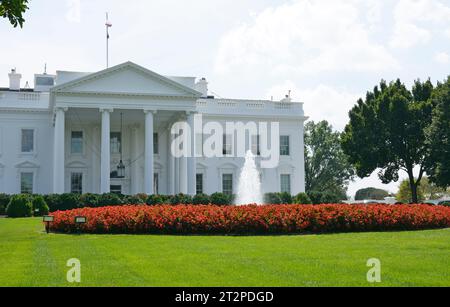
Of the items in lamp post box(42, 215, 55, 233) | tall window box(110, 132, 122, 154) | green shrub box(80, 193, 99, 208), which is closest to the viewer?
lamp post box(42, 215, 55, 233)

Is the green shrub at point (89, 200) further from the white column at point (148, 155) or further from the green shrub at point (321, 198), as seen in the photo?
A: the green shrub at point (321, 198)

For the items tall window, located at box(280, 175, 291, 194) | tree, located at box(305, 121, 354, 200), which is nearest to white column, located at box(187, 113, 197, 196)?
tall window, located at box(280, 175, 291, 194)

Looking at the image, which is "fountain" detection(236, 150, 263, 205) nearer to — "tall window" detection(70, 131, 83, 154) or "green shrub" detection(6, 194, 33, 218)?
"tall window" detection(70, 131, 83, 154)

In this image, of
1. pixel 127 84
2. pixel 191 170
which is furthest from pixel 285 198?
pixel 127 84

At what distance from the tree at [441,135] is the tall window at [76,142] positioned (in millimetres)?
25214

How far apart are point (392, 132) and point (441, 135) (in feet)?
19.6

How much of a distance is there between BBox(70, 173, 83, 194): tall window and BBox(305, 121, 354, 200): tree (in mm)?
39015

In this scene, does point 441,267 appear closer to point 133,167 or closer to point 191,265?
point 191,265

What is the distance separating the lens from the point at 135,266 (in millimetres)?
12078

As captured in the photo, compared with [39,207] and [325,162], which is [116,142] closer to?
[39,207]

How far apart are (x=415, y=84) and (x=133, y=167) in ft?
78.5

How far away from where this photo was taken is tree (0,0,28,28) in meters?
11.0

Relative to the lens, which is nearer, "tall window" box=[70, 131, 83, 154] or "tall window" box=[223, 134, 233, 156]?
"tall window" box=[70, 131, 83, 154]

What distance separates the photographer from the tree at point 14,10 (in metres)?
11.0
